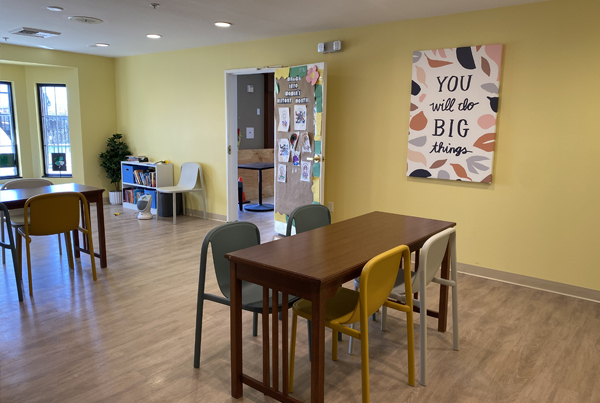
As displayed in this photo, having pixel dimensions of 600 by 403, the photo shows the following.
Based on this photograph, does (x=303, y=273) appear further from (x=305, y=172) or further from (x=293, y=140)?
(x=293, y=140)

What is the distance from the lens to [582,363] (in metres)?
2.67

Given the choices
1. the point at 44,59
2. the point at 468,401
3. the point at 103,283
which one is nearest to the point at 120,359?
the point at 103,283

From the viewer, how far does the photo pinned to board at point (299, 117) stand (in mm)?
5051

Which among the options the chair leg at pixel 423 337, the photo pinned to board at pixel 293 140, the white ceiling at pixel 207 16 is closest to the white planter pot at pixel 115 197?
the white ceiling at pixel 207 16

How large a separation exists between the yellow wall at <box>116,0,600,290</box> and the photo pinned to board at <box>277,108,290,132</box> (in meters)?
0.50

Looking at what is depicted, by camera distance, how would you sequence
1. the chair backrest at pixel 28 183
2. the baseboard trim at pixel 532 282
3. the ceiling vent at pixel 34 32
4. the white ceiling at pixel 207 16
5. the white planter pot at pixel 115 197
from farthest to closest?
1. the white planter pot at pixel 115 197
2. the ceiling vent at pixel 34 32
3. the chair backrest at pixel 28 183
4. the white ceiling at pixel 207 16
5. the baseboard trim at pixel 532 282

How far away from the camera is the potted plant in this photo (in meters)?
7.36

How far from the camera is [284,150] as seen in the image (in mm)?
5324

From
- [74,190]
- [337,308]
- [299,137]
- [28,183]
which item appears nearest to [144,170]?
[28,183]

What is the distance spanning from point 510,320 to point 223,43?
15.5 feet

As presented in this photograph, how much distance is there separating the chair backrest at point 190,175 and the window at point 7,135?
302 centimetres

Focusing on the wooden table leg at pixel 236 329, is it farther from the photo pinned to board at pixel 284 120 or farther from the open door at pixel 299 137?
the photo pinned to board at pixel 284 120

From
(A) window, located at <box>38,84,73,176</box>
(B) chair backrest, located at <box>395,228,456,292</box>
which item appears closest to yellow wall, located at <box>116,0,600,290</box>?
(B) chair backrest, located at <box>395,228,456,292</box>

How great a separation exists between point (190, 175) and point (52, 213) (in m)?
3.05
